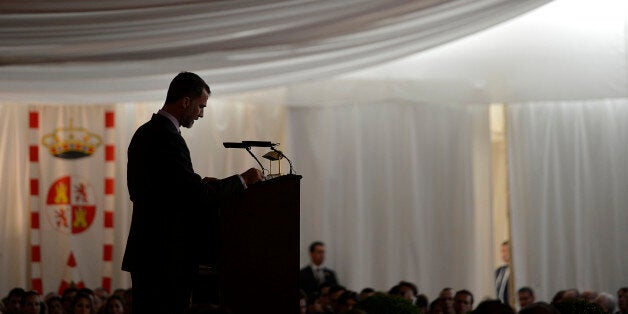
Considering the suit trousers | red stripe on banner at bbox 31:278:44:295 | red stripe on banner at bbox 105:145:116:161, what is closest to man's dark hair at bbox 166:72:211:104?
the suit trousers

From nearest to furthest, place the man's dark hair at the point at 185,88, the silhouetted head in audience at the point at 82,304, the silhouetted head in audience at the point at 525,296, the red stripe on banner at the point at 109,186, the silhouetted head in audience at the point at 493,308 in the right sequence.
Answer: the silhouetted head in audience at the point at 493,308
the man's dark hair at the point at 185,88
the silhouetted head in audience at the point at 82,304
the silhouetted head in audience at the point at 525,296
the red stripe on banner at the point at 109,186

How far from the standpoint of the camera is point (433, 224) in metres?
10.7

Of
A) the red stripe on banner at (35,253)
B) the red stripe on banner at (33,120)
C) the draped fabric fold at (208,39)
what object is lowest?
the red stripe on banner at (35,253)

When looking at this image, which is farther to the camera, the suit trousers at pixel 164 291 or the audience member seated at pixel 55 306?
the audience member seated at pixel 55 306

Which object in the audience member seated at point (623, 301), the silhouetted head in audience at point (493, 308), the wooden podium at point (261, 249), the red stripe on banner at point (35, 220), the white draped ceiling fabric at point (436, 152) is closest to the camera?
the silhouetted head in audience at point (493, 308)

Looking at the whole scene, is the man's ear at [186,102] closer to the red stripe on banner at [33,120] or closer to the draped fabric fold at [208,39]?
the draped fabric fold at [208,39]

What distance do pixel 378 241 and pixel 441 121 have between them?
4.56ft

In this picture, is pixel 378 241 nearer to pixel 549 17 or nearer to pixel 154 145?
pixel 549 17

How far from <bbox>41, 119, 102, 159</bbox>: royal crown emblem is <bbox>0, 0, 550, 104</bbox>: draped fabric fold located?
903mm

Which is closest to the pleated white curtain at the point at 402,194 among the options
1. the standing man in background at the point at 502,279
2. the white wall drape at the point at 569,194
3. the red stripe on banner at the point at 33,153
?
the white wall drape at the point at 569,194

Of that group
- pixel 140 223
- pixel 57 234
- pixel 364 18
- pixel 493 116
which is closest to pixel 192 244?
pixel 140 223

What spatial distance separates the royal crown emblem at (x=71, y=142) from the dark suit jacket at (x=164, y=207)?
6.60 metres

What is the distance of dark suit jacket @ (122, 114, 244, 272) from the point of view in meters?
3.97

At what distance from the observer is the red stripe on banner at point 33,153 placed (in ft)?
33.9
